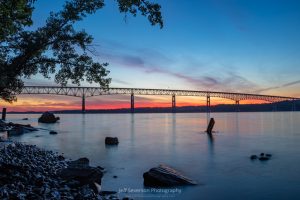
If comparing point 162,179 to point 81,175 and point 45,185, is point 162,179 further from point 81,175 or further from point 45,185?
point 45,185

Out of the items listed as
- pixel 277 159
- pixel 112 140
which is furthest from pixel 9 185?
pixel 112 140

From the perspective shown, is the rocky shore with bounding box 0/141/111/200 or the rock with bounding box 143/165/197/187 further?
the rock with bounding box 143/165/197/187

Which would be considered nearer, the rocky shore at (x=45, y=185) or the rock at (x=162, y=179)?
the rocky shore at (x=45, y=185)

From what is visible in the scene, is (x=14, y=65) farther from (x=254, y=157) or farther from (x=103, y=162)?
(x=254, y=157)

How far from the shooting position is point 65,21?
13969 mm

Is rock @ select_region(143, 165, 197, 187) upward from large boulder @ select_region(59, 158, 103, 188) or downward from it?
downward

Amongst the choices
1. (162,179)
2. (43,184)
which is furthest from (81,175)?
(162,179)

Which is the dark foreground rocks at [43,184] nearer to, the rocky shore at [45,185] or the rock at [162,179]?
the rocky shore at [45,185]

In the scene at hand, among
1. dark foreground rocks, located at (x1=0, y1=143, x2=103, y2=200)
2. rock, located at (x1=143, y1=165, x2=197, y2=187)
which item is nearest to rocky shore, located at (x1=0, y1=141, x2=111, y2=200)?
dark foreground rocks, located at (x1=0, y1=143, x2=103, y2=200)

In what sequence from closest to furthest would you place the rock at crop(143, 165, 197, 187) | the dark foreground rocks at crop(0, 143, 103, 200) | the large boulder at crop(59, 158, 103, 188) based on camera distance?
1. the dark foreground rocks at crop(0, 143, 103, 200)
2. the large boulder at crop(59, 158, 103, 188)
3. the rock at crop(143, 165, 197, 187)

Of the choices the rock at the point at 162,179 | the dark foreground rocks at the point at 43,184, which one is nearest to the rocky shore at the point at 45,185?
the dark foreground rocks at the point at 43,184

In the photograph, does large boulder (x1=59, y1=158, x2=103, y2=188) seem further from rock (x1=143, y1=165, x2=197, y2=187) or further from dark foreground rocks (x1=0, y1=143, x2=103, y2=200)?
rock (x1=143, y1=165, x2=197, y2=187)

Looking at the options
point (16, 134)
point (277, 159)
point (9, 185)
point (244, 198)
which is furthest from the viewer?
point (16, 134)

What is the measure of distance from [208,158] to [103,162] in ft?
30.0
